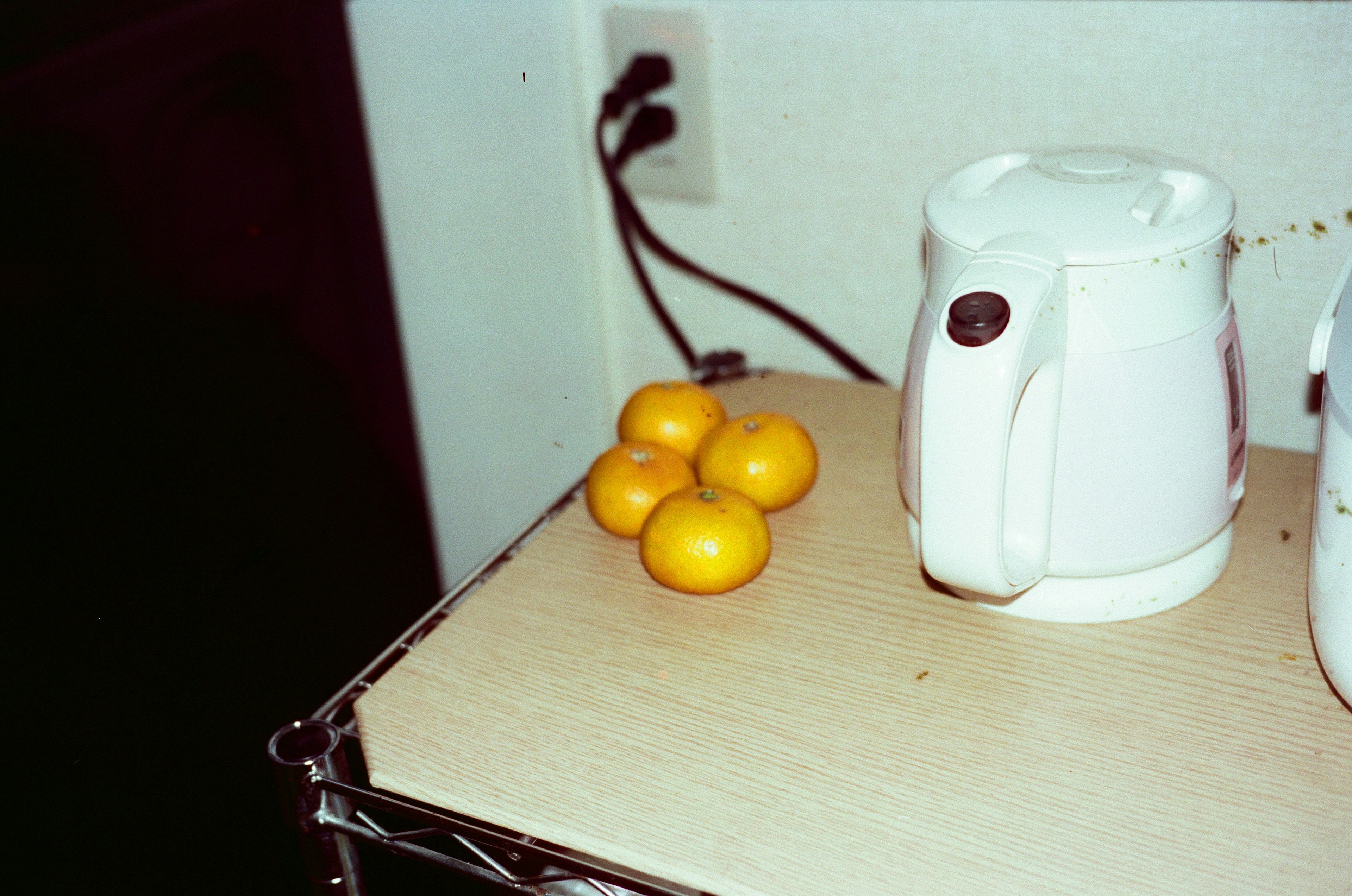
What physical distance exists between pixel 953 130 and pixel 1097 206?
25 cm

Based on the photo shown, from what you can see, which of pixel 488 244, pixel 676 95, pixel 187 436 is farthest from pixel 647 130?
pixel 187 436

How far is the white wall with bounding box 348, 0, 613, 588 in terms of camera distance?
0.82 meters

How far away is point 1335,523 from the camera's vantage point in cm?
42

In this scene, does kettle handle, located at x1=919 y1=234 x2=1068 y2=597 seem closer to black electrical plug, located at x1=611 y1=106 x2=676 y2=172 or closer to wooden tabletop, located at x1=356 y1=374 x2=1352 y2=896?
wooden tabletop, located at x1=356 y1=374 x2=1352 y2=896

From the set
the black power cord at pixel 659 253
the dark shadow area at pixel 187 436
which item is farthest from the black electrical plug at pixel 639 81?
the dark shadow area at pixel 187 436

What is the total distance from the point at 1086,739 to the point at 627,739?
198mm

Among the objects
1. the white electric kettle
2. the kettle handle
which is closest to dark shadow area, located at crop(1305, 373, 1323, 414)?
the white electric kettle

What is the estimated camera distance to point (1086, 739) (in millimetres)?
465

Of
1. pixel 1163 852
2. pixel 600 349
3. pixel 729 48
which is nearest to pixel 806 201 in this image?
pixel 729 48

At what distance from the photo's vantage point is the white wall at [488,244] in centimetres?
82

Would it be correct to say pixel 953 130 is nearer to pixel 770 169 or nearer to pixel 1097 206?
pixel 770 169

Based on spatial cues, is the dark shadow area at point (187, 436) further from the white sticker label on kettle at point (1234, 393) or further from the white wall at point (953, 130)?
the white sticker label on kettle at point (1234, 393)

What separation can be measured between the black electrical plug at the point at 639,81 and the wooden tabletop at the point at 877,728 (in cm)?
34

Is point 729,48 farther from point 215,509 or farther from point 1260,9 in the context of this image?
point 215,509
